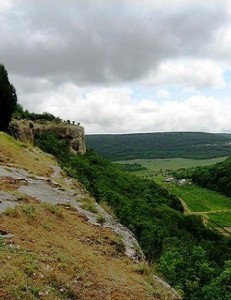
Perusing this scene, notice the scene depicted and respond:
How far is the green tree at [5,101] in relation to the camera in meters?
44.7

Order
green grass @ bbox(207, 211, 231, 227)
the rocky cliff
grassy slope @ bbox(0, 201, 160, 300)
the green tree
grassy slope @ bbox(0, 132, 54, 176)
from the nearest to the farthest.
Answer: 1. grassy slope @ bbox(0, 201, 160, 300)
2. grassy slope @ bbox(0, 132, 54, 176)
3. the green tree
4. the rocky cliff
5. green grass @ bbox(207, 211, 231, 227)

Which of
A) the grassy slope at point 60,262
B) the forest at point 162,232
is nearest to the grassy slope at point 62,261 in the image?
the grassy slope at point 60,262

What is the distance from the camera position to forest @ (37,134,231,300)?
70.5ft

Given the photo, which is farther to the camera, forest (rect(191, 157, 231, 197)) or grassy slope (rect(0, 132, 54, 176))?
forest (rect(191, 157, 231, 197))

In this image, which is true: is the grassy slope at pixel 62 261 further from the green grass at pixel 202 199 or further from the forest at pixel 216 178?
the forest at pixel 216 178

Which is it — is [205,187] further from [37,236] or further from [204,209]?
[37,236]

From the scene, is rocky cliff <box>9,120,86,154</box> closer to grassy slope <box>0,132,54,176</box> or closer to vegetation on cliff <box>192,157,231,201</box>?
grassy slope <box>0,132,54,176</box>

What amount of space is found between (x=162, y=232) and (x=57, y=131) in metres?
23.0

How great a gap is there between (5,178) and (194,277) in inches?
425

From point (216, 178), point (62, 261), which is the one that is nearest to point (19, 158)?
point (62, 261)

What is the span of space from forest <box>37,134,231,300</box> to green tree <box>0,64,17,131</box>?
18.3 feet

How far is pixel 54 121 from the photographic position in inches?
2384

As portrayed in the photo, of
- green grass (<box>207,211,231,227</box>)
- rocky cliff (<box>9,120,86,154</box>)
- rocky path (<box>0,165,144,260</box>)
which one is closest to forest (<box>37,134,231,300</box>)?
rocky cliff (<box>9,120,86,154</box>)

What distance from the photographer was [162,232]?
1559 inches
